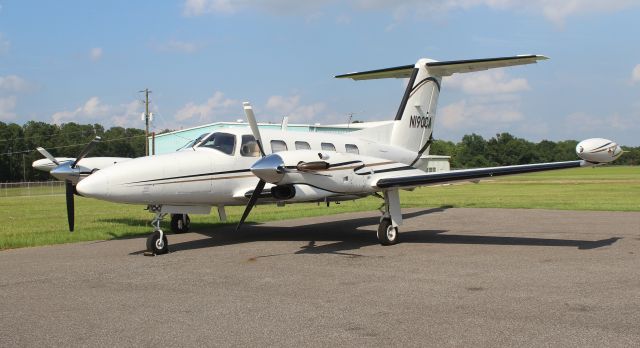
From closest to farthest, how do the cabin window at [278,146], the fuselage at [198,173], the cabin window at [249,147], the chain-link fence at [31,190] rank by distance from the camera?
the fuselage at [198,173] < the cabin window at [249,147] < the cabin window at [278,146] < the chain-link fence at [31,190]

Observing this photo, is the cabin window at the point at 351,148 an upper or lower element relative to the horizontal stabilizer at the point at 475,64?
lower

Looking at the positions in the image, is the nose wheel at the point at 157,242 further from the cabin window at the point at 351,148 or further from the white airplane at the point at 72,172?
the cabin window at the point at 351,148

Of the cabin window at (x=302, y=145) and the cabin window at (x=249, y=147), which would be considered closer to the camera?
the cabin window at (x=249, y=147)

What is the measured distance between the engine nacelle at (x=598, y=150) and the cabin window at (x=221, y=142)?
750cm

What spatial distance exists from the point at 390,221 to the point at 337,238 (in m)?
1.98

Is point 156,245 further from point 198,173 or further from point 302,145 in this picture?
point 302,145

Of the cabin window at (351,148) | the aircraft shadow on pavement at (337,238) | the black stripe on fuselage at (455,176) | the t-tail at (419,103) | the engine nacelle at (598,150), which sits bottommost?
the aircraft shadow on pavement at (337,238)

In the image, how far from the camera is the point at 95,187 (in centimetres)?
1093

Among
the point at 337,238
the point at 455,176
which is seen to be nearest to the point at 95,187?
the point at 337,238

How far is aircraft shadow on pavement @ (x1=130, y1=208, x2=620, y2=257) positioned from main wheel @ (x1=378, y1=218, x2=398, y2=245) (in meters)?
0.51

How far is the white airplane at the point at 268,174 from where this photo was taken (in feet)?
36.8

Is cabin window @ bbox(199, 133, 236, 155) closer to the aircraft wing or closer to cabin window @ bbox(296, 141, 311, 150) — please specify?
Answer: cabin window @ bbox(296, 141, 311, 150)

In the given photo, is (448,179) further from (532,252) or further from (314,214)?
(314,214)

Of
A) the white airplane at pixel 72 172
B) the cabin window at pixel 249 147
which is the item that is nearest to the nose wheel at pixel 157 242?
the cabin window at pixel 249 147
